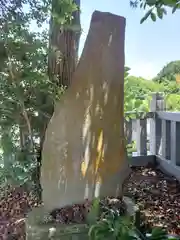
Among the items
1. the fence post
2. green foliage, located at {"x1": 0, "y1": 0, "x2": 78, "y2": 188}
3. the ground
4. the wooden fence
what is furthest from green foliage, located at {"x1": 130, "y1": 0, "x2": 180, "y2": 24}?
the fence post

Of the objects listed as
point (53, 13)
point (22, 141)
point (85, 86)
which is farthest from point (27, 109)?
point (53, 13)

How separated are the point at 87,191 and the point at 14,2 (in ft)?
5.70

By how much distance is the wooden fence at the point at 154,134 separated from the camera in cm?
472

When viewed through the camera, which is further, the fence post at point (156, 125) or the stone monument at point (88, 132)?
the fence post at point (156, 125)

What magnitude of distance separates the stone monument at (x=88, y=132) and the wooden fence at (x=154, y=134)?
178 cm

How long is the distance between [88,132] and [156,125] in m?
2.34

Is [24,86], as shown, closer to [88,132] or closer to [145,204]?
[88,132]

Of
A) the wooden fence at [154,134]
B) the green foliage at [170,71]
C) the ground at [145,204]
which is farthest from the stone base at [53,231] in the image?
the green foliage at [170,71]

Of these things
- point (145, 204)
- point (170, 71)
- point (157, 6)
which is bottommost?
point (145, 204)

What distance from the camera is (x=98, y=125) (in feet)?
9.59

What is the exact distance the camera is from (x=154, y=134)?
16.4 ft

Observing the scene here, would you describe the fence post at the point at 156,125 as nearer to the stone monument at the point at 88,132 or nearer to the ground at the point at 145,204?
the ground at the point at 145,204

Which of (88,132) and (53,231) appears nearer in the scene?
(53,231)

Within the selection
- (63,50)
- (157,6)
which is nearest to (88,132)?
(63,50)
